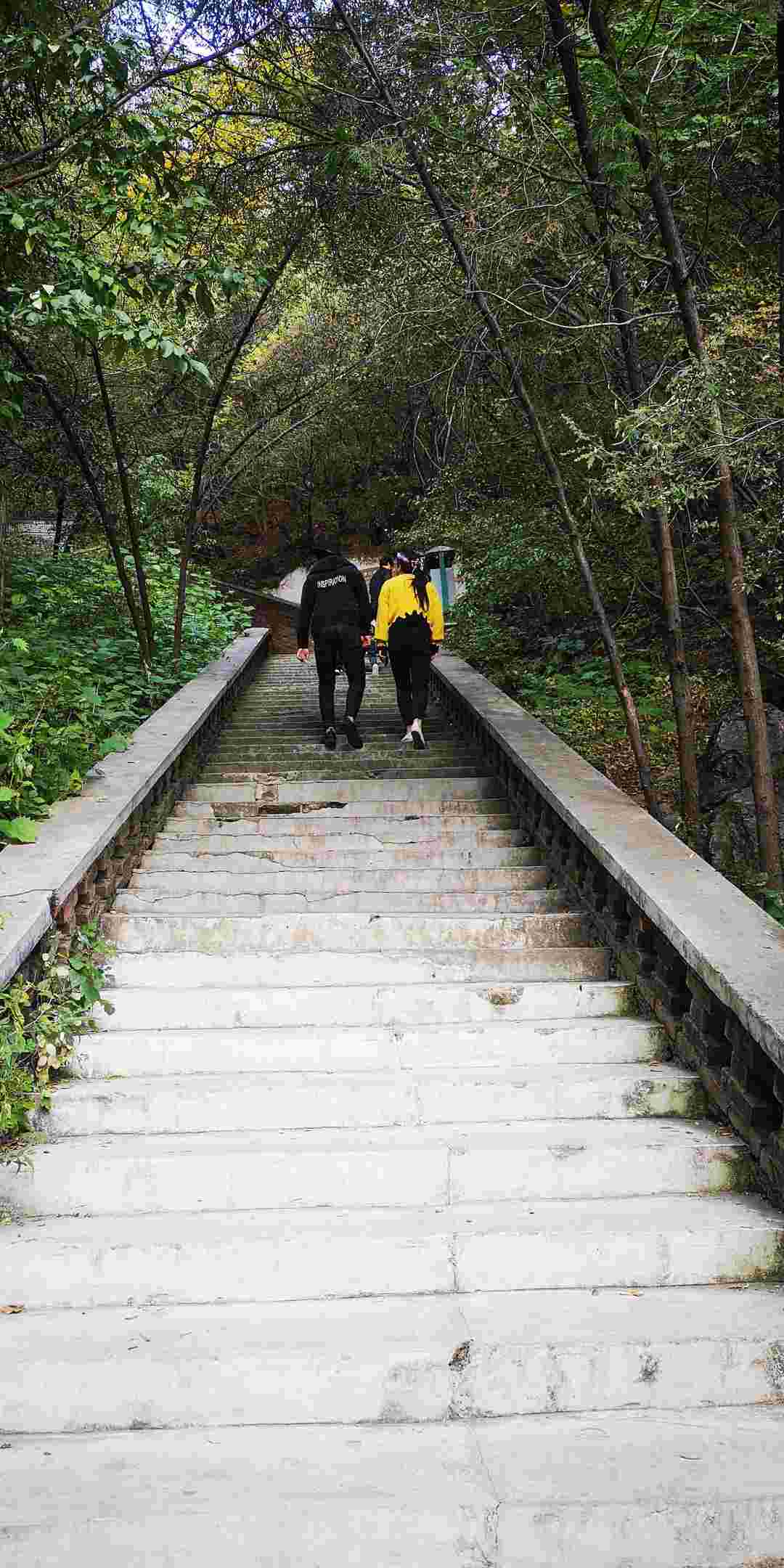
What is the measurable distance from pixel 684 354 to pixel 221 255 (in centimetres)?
360

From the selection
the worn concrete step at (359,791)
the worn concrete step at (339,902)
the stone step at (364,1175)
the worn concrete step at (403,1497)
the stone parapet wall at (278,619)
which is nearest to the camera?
the worn concrete step at (403,1497)

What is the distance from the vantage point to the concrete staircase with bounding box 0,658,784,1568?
2.17 meters

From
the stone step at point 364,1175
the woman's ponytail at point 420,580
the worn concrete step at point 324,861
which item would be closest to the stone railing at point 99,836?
the worn concrete step at point 324,861

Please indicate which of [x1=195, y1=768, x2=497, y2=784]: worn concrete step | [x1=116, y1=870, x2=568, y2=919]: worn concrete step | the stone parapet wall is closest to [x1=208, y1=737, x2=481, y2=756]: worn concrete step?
[x1=195, y1=768, x2=497, y2=784]: worn concrete step

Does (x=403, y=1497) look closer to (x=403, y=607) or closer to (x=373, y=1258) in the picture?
(x=373, y=1258)

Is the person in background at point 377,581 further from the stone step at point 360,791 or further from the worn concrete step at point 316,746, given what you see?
the stone step at point 360,791

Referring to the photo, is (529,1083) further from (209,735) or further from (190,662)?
(190,662)

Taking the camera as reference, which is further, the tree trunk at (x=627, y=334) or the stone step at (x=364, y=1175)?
the tree trunk at (x=627, y=334)

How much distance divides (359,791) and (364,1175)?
4606 mm

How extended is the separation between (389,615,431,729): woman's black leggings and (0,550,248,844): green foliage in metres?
1.98

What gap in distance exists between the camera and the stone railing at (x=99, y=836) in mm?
4102

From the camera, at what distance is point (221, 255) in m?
8.12

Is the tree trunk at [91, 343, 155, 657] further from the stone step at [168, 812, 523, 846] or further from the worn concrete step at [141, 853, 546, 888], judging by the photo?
the worn concrete step at [141, 853, 546, 888]

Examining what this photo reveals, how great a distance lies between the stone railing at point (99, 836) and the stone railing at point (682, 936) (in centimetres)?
215
